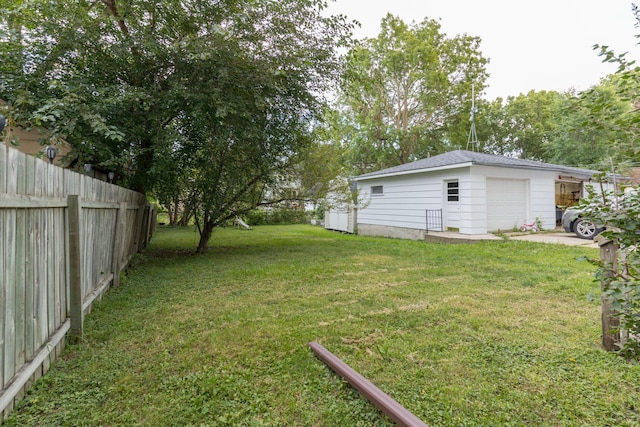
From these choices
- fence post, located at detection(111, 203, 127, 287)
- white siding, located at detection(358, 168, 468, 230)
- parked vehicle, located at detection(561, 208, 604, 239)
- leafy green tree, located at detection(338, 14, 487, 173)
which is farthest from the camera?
leafy green tree, located at detection(338, 14, 487, 173)

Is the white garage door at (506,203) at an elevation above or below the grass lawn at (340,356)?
above

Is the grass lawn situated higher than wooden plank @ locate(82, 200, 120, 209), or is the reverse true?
wooden plank @ locate(82, 200, 120, 209)

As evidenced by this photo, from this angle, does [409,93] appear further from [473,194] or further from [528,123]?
[473,194]

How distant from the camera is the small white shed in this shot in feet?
28.9

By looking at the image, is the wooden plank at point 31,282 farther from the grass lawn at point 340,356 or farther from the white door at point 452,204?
the white door at point 452,204

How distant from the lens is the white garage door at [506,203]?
9.29m

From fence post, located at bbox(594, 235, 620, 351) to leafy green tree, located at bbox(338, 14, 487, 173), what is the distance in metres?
17.5

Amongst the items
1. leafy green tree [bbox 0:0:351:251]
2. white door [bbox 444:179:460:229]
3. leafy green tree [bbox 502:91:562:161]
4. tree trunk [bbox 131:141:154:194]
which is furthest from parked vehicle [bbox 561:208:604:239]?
leafy green tree [bbox 502:91:562:161]

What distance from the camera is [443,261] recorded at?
6.09 m

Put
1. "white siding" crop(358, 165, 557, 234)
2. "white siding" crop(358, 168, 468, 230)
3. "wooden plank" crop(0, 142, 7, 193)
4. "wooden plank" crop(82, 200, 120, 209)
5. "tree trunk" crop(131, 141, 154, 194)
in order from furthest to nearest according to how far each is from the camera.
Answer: "white siding" crop(358, 168, 468, 230) → "white siding" crop(358, 165, 557, 234) → "tree trunk" crop(131, 141, 154, 194) → "wooden plank" crop(82, 200, 120, 209) → "wooden plank" crop(0, 142, 7, 193)

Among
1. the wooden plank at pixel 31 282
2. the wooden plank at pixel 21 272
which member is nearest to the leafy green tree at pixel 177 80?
the wooden plank at pixel 31 282

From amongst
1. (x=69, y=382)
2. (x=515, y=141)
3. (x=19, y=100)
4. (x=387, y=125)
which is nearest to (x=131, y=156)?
(x=19, y=100)

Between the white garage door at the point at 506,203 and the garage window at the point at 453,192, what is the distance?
2.80ft

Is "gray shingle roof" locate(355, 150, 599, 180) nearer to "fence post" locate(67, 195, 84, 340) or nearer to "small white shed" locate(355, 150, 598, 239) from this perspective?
"small white shed" locate(355, 150, 598, 239)
